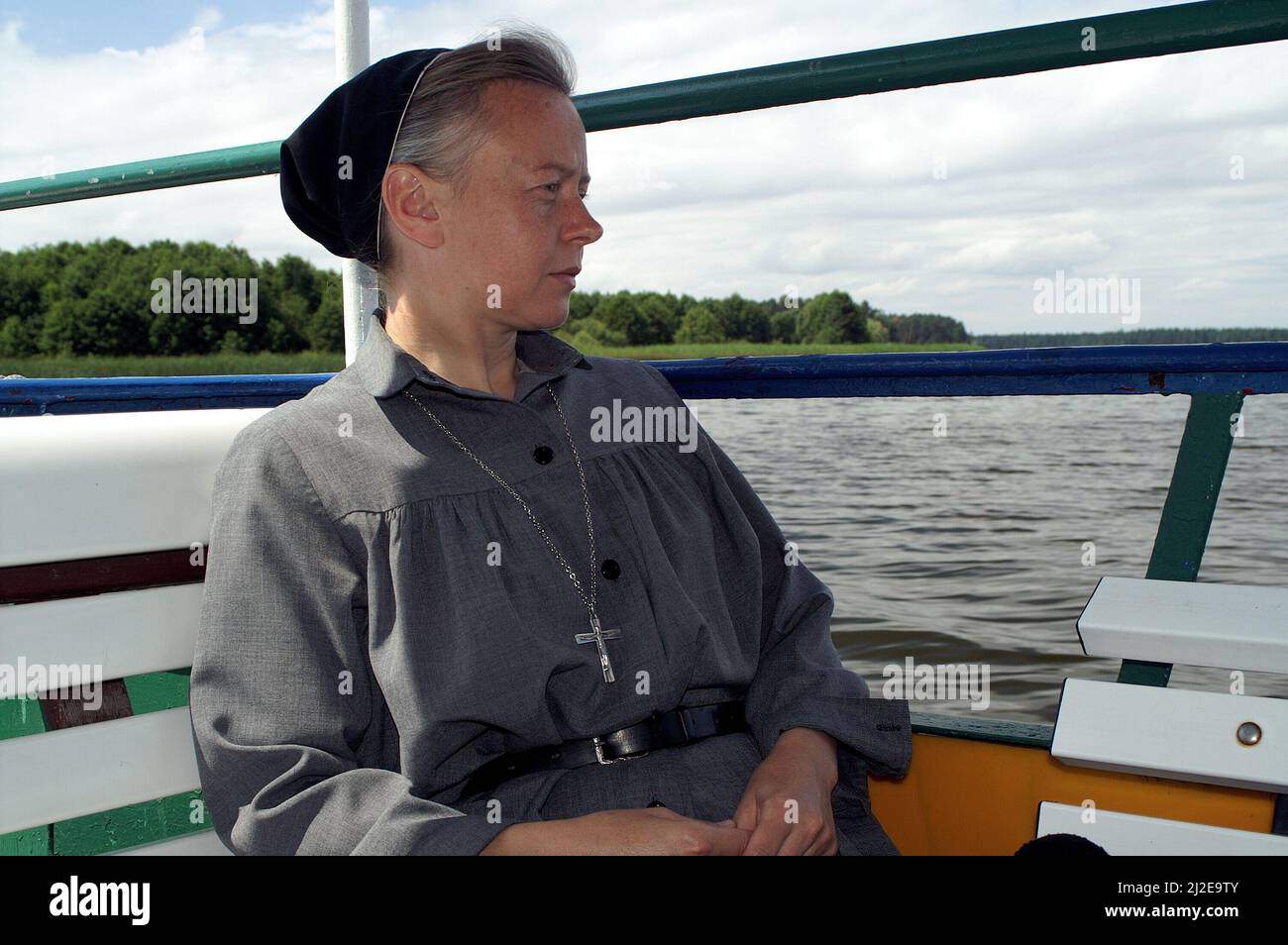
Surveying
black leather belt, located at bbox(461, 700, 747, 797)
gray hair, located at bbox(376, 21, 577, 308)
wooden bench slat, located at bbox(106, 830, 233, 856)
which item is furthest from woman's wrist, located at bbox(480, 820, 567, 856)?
gray hair, located at bbox(376, 21, 577, 308)

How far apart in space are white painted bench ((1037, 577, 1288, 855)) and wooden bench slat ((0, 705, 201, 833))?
97 centimetres

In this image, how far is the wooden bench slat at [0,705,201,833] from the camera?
1145mm

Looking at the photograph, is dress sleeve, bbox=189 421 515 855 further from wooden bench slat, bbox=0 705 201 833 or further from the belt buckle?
the belt buckle

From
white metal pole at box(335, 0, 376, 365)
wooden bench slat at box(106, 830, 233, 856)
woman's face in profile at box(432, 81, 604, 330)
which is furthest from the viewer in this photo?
white metal pole at box(335, 0, 376, 365)

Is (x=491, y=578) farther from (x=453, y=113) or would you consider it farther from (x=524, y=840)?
(x=453, y=113)

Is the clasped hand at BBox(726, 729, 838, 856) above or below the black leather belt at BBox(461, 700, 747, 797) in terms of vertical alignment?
below

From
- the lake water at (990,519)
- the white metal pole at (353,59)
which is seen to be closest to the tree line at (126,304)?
the lake water at (990,519)

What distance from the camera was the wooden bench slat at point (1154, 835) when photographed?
1213 mm

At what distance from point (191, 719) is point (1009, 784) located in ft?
3.36

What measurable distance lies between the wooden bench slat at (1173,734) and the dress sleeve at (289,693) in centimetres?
64

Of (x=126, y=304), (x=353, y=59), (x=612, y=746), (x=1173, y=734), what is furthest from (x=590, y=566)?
(x=126, y=304)

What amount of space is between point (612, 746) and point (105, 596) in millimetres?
585

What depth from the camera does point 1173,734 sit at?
4.05 ft

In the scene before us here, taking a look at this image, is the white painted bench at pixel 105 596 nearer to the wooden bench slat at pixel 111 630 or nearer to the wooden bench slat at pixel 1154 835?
the wooden bench slat at pixel 111 630
